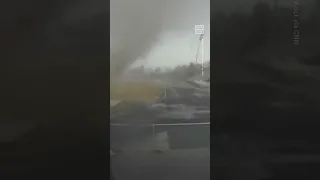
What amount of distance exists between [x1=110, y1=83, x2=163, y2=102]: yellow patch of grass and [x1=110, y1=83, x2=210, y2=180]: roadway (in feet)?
0.04

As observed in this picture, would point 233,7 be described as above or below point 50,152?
above

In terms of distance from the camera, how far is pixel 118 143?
0.94 meters

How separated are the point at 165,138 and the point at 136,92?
0.38 feet

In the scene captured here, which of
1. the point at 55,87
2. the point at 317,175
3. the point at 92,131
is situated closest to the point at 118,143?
the point at 92,131

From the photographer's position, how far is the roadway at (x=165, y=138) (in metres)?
0.94

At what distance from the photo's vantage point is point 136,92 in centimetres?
94

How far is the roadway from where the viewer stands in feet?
3.08

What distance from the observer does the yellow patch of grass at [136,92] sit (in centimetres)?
93

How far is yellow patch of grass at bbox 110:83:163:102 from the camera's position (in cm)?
93

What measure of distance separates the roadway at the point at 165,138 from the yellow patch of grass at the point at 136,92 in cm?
1

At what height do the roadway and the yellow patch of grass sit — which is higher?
the yellow patch of grass

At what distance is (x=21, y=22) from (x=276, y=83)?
0.56 meters

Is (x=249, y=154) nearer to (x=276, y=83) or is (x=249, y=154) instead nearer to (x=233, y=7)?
(x=276, y=83)

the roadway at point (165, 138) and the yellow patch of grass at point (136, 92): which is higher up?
the yellow patch of grass at point (136, 92)
